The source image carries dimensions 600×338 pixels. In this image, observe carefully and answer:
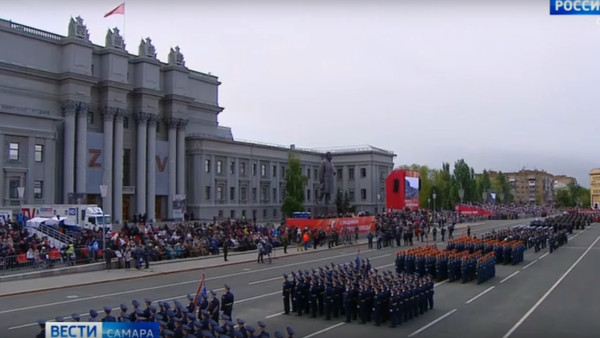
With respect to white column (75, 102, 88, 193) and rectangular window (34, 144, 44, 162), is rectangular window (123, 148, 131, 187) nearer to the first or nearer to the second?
white column (75, 102, 88, 193)

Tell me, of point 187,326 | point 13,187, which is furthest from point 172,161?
point 187,326

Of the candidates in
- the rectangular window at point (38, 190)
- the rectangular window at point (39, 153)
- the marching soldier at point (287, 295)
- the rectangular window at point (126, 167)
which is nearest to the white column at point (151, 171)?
the rectangular window at point (126, 167)

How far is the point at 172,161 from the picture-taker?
213 ft

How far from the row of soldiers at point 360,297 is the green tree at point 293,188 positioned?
2125 inches

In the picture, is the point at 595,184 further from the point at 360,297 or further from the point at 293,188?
the point at 360,297

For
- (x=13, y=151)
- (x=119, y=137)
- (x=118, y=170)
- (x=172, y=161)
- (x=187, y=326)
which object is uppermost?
(x=119, y=137)

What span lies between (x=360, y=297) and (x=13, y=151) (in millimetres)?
38264

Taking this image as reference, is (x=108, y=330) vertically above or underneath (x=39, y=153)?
underneath

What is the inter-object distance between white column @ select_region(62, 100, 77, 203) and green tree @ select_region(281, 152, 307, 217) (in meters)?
27.8

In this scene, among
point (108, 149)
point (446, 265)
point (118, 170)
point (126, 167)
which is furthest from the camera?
point (126, 167)

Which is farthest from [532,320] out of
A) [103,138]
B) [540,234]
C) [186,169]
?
[186,169]

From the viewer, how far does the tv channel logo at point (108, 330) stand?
9062 millimetres

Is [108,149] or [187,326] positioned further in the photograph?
[108,149]

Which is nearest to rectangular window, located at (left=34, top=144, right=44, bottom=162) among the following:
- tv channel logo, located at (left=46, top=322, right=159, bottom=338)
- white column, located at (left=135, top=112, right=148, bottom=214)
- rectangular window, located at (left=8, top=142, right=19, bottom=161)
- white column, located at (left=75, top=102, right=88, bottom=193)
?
rectangular window, located at (left=8, top=142, right=19, bottom=161)
